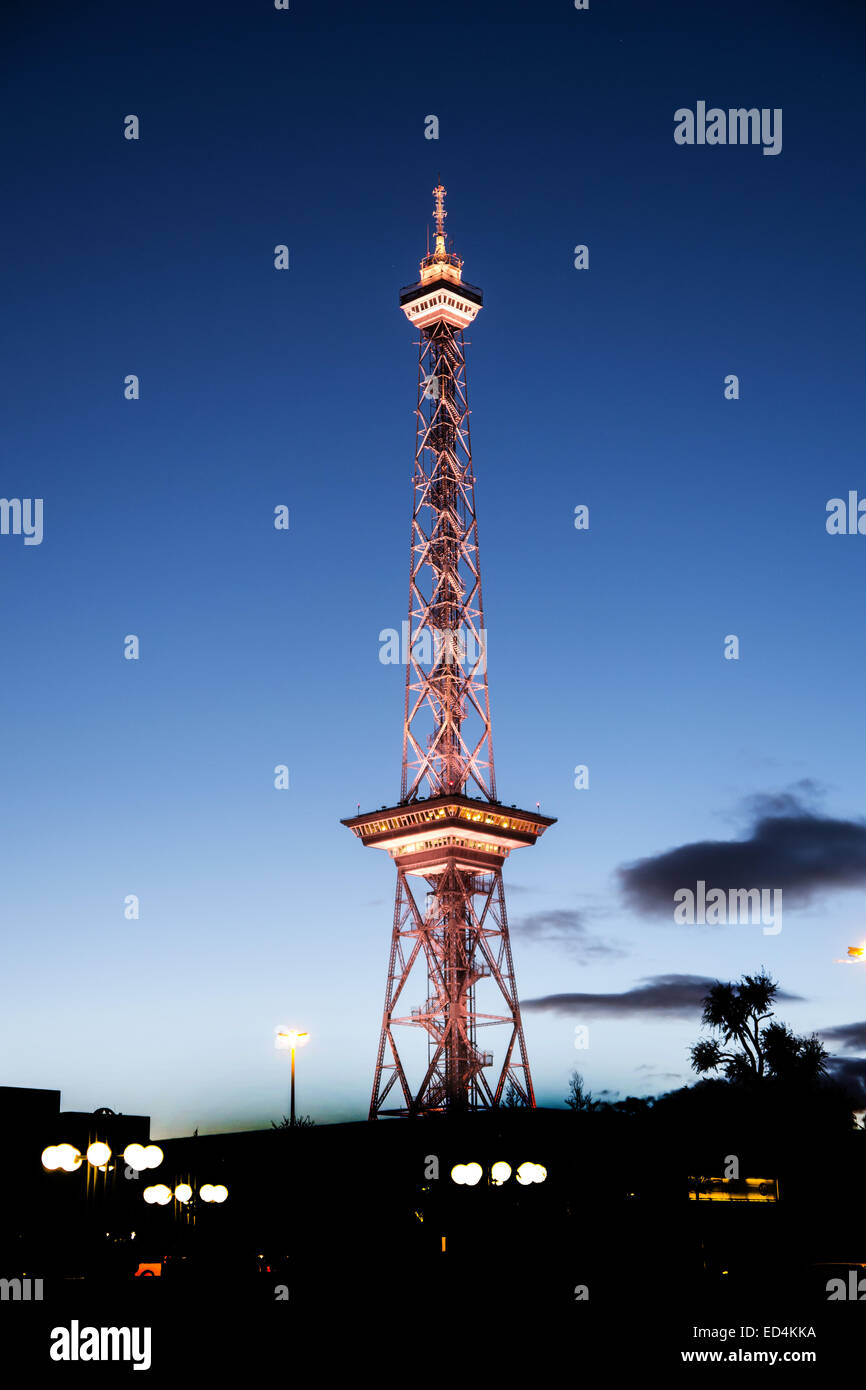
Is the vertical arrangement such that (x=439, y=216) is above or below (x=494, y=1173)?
above

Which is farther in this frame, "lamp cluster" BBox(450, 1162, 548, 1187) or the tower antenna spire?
the tower antenna spire

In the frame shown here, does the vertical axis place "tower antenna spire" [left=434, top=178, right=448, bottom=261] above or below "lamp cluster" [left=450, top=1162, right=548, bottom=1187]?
above

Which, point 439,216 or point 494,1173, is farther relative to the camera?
point 439,216

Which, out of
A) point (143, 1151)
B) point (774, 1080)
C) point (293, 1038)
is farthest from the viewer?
point (774, 1080)

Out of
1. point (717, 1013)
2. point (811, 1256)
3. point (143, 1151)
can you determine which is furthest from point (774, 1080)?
point (143, 1151)

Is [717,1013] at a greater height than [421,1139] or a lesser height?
greater

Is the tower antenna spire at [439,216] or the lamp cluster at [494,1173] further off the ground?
the tower antenna spire at [439,216]

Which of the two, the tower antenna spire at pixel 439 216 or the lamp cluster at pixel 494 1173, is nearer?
the lamp cluster at pixel 494 1173

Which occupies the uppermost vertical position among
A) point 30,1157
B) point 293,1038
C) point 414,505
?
point 414,505

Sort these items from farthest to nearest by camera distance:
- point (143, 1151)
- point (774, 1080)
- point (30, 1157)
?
point (774, 1080), point (30, 1157), point (143, 1151)

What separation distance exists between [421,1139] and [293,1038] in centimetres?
1282

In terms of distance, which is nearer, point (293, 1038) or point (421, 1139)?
point (293, 1038)
